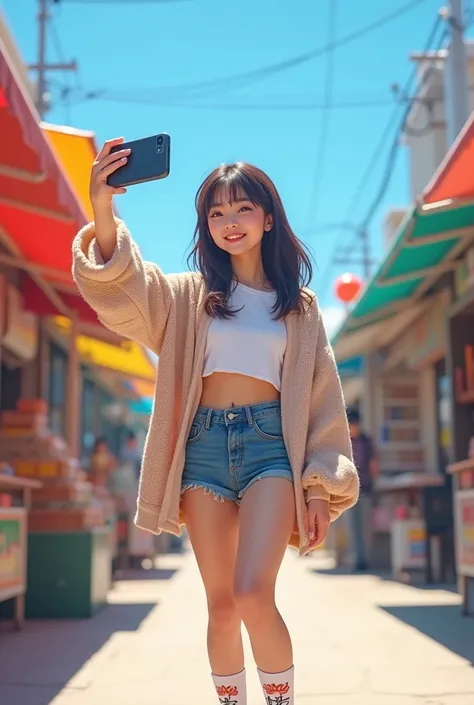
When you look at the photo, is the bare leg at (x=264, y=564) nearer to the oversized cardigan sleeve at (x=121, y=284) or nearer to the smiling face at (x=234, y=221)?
the oversized cardigan sleeve at (x=121, y=284)

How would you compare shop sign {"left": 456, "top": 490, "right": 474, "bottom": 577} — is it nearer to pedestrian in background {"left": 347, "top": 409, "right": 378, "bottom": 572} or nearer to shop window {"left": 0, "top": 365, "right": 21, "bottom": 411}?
pedestrian in background {"left": 347, "top": 409, "right": 378, "bottom": 572}

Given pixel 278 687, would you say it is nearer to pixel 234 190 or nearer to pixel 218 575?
pixel 218 575

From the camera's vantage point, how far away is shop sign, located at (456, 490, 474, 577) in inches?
261

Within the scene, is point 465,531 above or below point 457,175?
below

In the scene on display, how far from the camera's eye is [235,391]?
9.50 feet

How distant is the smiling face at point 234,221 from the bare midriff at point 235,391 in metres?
0.39

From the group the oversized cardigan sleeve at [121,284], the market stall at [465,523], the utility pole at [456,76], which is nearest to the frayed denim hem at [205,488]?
the oversized cardigan sleeve at [121,284]

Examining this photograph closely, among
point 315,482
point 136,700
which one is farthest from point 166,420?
point 136,700

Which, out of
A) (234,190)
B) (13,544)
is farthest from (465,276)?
(234,190)

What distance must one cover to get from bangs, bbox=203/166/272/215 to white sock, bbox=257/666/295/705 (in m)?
1.36

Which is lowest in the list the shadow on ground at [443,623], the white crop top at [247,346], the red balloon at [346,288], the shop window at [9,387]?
the shadow on ground at [443,623]

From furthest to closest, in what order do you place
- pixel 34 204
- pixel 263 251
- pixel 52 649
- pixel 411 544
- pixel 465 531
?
pixel 411 544, pixel 465 531, pixel 34 204, pixel 52 649, pixel 263 251

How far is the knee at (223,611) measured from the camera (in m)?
2.77

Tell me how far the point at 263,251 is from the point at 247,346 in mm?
370
